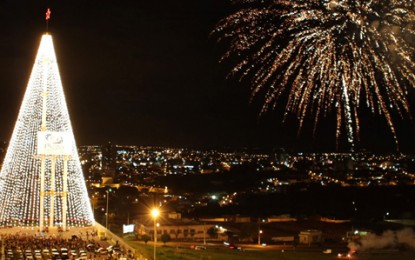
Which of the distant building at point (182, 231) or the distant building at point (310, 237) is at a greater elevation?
the distant building at point (182, 231)

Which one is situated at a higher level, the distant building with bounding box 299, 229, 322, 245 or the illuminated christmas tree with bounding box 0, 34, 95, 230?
the illuminated christmas tree with bounding box 0, 34, 95, 230

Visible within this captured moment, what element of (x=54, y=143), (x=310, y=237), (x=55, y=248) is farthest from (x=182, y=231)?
(x=55, y=248)

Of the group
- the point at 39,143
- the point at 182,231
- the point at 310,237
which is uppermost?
the point at 39,143

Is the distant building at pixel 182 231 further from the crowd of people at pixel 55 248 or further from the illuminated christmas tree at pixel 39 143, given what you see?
the crowd of people at pixel 55 248

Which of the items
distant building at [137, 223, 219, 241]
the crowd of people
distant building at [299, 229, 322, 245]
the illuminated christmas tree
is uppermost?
the illuminated christmas tree

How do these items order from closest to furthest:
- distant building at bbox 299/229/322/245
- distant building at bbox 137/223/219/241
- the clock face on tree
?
the clock face on tree → distant building at bbox 299/229/322/245 → distant building at bbox 137/223/219/241

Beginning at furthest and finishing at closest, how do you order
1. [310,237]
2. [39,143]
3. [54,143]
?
[310,237] → [54,143] → [39,143]

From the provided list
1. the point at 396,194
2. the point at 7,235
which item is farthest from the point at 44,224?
the point at 396,194

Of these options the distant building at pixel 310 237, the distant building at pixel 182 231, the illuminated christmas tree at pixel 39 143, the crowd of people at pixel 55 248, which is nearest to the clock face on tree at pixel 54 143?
the illuminated christmas tree at pixel 39 143

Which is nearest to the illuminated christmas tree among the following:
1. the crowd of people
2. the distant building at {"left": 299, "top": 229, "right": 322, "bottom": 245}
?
the crowd of people

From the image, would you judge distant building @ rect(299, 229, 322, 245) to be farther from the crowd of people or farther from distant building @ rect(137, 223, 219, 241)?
the crowd of people

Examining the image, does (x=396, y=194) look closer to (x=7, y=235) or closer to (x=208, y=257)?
(x=208, y=257)

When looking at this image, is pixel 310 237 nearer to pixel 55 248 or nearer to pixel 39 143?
pixel 39 143

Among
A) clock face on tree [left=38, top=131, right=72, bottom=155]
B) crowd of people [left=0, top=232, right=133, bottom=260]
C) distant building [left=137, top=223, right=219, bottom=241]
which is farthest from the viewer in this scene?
distant building [left=137, top=223, right=219, bottom=241]
